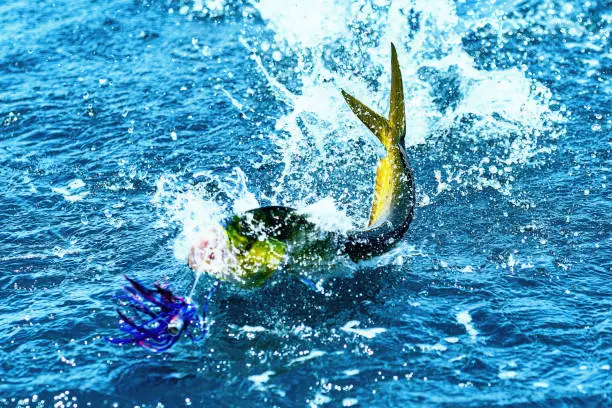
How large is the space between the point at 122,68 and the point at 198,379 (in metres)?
7.09

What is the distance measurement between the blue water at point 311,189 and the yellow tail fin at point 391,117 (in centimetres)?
79

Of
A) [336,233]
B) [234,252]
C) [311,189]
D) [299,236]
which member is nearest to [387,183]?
[336,233]

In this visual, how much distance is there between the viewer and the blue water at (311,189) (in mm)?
5660

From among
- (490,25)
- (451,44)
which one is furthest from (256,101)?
(490,25)

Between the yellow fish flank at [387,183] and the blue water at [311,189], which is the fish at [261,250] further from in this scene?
the blue water at [311,189]

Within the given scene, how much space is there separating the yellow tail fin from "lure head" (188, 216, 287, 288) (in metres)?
2.26

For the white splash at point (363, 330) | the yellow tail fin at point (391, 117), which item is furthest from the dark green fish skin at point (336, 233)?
the white splash at point (363, 330)

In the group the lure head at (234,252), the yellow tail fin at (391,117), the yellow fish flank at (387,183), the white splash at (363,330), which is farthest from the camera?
the yellow tail fin at (391,117)

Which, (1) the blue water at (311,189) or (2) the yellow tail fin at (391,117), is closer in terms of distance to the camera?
(1) the blue water at (311,189)

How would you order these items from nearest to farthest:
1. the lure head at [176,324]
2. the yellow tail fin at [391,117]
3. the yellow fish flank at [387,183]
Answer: the lure head at [176,324], the yellow fish flank at [387,183], the yellow tail fin at [391,117]

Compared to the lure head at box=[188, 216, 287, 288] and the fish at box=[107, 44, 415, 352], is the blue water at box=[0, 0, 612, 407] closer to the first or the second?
the fish at box=[107, 44, 415, 352]

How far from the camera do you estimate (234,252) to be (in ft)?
18.2

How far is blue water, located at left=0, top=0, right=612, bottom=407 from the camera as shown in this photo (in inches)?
223

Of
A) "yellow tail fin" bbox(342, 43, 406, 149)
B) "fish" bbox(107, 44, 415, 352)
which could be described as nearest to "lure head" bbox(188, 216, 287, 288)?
"fish" bbox(107, 44, 415, 352)
